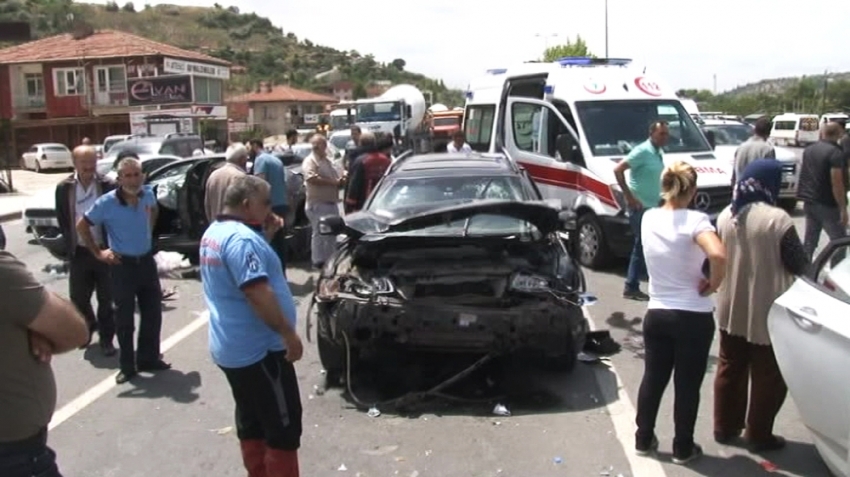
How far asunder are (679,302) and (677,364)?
14.0 inches

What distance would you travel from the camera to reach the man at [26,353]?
2.50 metres

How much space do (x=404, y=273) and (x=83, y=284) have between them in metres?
2.98

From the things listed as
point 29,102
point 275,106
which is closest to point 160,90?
point 29,102

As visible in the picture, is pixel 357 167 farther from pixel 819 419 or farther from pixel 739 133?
pixel 739 133

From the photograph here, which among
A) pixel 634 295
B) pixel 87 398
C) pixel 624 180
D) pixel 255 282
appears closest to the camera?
pixel 255 282

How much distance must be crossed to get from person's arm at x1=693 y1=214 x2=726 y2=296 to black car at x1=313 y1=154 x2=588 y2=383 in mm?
1307

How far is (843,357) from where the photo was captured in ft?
11.7

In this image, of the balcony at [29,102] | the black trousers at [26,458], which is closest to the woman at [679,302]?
the black trousers at [26,458]

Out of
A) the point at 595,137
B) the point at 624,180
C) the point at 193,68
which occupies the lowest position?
the point at 624,180

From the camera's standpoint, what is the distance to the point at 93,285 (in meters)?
6.82

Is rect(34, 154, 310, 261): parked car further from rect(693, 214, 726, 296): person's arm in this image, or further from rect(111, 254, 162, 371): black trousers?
rect(693, 214, 726, 296): person's arm

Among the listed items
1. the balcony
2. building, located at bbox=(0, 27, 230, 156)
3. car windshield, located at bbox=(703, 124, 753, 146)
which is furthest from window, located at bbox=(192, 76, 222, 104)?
car windshield, located at bbox=(703, 124, 753, 146)

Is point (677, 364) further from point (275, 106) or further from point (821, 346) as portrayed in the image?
point (275, 106)

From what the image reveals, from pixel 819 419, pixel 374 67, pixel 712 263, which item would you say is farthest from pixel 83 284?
pixel 374 67
